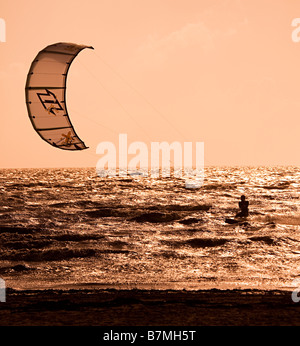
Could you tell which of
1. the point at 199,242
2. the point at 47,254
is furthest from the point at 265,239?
the point at 47,254

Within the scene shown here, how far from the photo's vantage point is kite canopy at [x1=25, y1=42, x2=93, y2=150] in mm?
15773

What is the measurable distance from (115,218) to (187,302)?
19.6 m

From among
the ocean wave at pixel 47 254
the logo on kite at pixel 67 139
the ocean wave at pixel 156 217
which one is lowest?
the ocean wave at pixel 156 217

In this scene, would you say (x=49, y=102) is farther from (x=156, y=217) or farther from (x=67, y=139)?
(x=156, y=217)

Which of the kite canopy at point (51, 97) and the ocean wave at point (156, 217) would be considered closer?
the kite canopy at point (51, 97)

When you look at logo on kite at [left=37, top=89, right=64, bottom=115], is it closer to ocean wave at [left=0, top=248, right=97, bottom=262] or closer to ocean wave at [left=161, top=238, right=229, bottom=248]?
ocean wave at [left=0, top=248, right=97, bottom=262]

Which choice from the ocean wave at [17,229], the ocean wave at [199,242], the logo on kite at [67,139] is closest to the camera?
the logo on kite at [67,139]

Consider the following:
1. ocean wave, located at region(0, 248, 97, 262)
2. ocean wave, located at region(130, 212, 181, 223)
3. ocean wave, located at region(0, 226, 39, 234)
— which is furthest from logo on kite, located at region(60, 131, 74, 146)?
ocean wave, located at region(130, 212, 181, 223)

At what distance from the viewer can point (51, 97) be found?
52.5 ft

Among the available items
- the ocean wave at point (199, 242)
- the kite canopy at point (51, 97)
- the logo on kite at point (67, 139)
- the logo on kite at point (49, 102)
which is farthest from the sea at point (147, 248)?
the logo on kite at point (49, 102)

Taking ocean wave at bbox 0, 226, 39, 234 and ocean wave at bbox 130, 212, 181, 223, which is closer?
ocean wave at bbox 0, 226, 39, 234

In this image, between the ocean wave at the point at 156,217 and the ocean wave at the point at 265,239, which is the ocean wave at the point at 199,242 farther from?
the ocean wave at the point at 156,217

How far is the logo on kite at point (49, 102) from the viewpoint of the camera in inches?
623

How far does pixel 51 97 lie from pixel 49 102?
0.18 m
